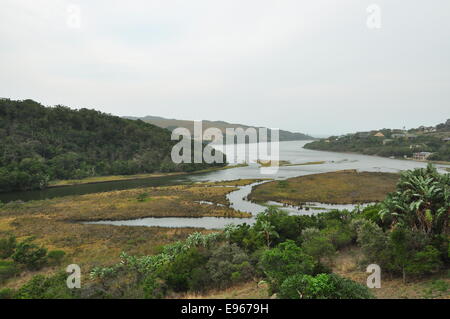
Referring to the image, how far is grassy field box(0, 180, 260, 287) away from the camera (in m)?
25.6

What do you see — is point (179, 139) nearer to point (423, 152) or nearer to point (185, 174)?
point (185, 174)

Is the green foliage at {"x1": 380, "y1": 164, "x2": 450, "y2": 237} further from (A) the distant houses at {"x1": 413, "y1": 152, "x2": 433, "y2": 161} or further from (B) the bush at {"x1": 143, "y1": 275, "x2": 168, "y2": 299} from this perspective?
(A) the distant houses at {"x1": 413, "y1": 152, "x2": 433, "y2": 161}

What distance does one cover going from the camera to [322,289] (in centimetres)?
977

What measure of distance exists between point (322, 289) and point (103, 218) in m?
37.5

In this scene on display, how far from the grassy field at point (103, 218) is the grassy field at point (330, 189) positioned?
10276 mm

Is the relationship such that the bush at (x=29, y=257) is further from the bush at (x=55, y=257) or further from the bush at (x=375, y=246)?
the bush at (x=375, y=246)

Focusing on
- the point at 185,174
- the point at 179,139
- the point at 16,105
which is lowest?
the point at 185,174

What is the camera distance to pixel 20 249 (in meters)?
21.9

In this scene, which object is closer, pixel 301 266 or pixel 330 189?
pixel 301 266

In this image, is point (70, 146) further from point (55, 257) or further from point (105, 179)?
point (55, 257)

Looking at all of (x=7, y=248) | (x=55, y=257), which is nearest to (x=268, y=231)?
(x=55, y=257)
